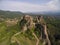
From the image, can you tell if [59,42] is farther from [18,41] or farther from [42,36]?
[18,41]

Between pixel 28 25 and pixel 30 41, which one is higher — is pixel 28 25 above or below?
above

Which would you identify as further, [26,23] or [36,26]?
[36,26]

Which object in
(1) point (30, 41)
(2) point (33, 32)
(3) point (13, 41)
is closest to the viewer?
(3) point (13, 41)

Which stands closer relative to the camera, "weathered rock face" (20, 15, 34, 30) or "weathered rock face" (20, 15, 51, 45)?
"weathered rock face" (20, 15, 34, 30)

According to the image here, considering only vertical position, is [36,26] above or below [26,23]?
below

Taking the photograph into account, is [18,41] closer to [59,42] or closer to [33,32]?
[33,32]

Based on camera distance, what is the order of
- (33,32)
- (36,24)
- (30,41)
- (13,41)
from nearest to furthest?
(13,41), (30,41), (33,32), (36,24)

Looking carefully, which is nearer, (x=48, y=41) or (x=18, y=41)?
(x=18, y=41)

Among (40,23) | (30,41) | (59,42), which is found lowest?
(59,42)

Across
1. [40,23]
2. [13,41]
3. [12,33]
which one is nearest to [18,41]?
[13,41]

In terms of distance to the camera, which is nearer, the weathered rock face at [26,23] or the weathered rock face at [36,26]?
the weathered rock face at [26,23]
